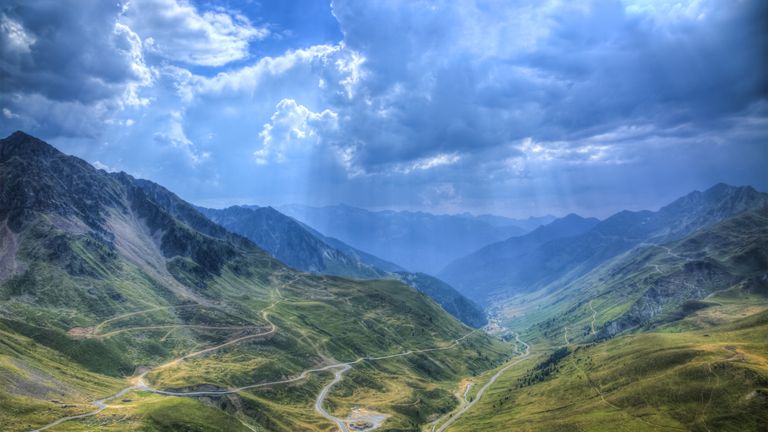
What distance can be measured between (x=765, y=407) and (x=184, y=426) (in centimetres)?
22374

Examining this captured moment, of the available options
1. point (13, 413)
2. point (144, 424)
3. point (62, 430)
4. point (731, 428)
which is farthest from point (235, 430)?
point (731, 428)

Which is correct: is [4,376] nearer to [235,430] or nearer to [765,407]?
[235,430]

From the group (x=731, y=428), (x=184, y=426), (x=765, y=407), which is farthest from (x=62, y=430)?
(x=765, y=407)

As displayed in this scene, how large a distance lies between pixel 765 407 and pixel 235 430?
20852 centimetres

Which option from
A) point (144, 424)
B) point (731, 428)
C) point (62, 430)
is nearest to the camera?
point (62, 430)

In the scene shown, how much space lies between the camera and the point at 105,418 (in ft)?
574

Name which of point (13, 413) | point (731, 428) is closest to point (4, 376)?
point (13, 413)

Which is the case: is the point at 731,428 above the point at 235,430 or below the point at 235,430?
above

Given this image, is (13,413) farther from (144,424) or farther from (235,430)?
(235,430)

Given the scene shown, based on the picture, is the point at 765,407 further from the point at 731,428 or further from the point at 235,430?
the point at 235,430

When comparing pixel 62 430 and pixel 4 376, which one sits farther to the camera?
pixel 4 376

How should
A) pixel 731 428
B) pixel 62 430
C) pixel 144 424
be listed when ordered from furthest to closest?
pixel 731 428 → pixel 144 424 → pixel 62 430

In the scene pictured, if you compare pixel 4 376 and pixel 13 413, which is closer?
pixel 13 413

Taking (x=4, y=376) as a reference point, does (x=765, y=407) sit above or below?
above
